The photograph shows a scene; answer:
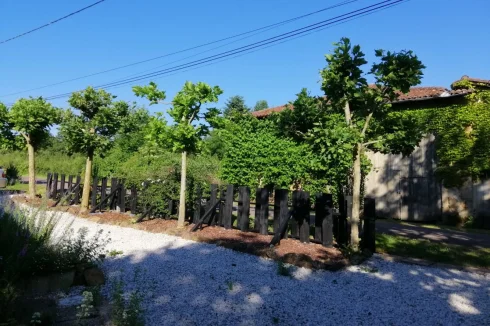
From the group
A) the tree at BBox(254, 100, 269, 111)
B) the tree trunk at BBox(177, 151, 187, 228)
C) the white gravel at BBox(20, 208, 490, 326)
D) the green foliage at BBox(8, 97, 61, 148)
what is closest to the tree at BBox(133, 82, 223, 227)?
the tree trunk at BBox(177, 151, 187, 228)

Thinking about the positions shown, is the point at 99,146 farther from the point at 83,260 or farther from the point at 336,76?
the point at 336,76

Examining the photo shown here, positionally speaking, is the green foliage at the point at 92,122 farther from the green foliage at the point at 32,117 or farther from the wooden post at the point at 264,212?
the wooden post at the point at 264,212

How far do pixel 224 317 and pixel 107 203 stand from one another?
9813 mm

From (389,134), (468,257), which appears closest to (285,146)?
(389,134)

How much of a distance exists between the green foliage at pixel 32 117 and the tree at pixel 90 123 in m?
3.02

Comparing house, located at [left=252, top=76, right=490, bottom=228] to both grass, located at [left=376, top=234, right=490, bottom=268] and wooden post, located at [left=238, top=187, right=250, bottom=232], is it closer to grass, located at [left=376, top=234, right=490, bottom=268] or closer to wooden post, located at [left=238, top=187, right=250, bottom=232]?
grass, located at [left=376, top=234, right=490, bottom=268]

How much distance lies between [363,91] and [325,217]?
8.26ft

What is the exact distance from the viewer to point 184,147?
9023mm

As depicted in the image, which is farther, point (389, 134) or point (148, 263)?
point (389, 134)

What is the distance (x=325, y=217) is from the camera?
721 centimetres

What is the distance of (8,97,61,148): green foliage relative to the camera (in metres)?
14.3

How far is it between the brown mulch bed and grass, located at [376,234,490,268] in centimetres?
137

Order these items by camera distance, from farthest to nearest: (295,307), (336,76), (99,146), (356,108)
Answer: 1. (99,146)
2. (356,108)
3. (336,76)
4. (295,307)

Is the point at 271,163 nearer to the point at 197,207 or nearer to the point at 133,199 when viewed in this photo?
the point at 197,207
